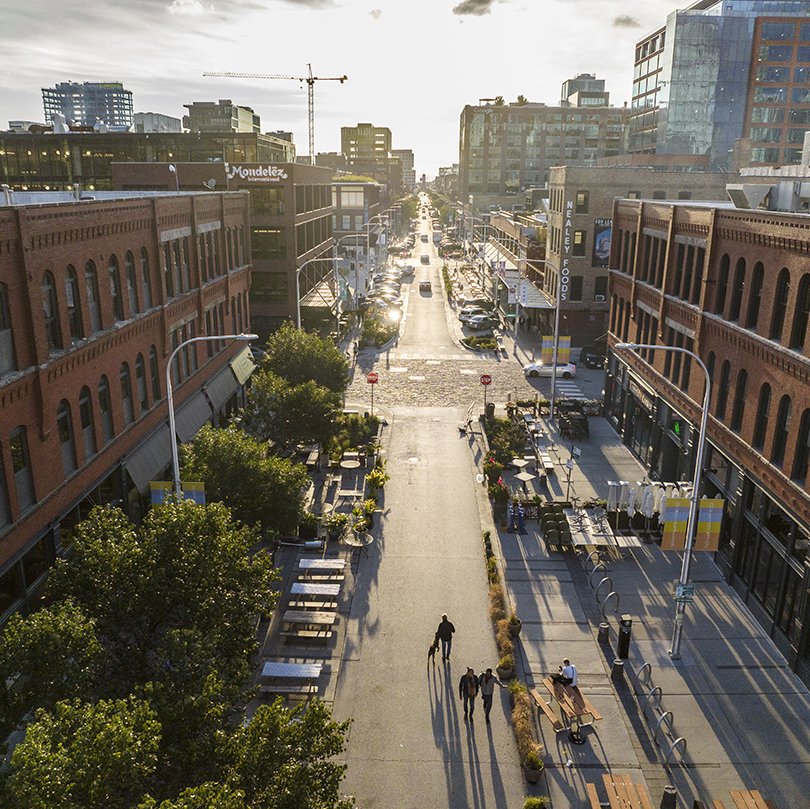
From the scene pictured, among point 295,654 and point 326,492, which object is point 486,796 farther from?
point 326,492

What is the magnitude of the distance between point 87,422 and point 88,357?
2215 millimetres

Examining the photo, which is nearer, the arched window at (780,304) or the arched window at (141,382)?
the arched window at (780,304)

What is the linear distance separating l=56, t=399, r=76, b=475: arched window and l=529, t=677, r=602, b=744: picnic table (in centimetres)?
1604

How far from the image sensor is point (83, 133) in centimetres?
9338

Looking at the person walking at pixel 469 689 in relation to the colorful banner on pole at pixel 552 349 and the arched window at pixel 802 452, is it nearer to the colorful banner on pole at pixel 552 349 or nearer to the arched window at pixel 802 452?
the arched window at pixel 802 452

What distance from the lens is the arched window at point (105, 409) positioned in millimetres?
25531

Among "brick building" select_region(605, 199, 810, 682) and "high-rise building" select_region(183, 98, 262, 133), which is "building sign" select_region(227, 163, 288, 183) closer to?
"brick building" select_region(605, 199, 810, 682)

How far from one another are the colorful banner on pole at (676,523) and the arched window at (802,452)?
3324 millimetres

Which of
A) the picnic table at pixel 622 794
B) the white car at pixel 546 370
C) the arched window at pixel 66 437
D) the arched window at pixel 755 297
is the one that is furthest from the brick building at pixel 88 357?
the white car at pixel 546 370

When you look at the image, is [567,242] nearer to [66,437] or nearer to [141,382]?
[141,382]

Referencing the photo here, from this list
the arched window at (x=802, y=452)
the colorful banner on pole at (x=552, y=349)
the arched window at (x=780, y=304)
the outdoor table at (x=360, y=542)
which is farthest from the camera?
the colorful banner on pole at (x=552, y=349)

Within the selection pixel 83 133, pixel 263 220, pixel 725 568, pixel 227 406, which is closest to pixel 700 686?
pixel 725 568

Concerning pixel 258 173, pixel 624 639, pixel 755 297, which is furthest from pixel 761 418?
pixel 258 173

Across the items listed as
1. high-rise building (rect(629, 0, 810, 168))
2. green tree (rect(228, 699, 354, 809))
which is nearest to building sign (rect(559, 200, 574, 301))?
high-rise building (rect(629, 0, 810, 168))
